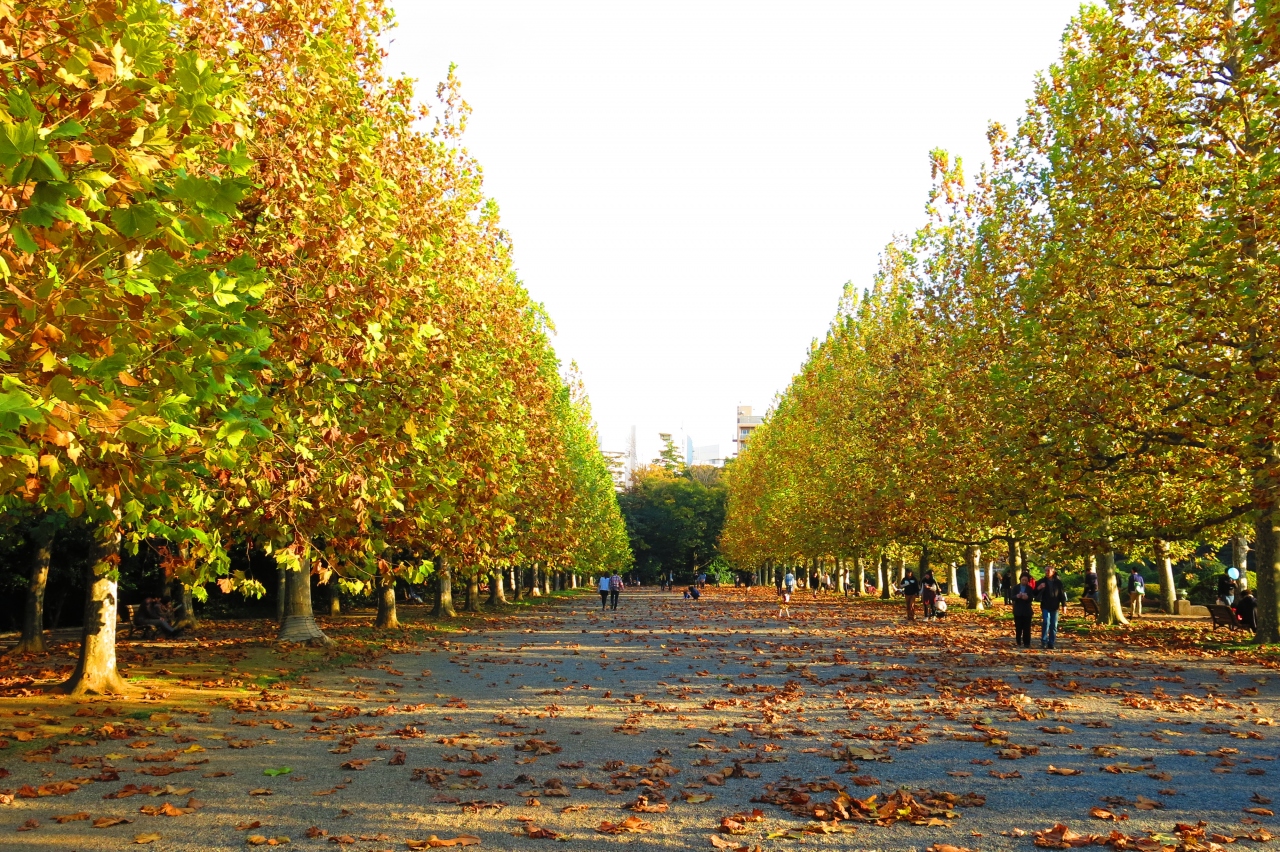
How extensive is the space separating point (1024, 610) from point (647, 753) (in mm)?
A: 14875

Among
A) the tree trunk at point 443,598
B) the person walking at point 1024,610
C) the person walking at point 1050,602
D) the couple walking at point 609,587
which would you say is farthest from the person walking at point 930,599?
the tree trunk at point 443,598

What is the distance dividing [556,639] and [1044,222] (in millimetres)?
17046

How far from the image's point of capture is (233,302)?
669 centimetres

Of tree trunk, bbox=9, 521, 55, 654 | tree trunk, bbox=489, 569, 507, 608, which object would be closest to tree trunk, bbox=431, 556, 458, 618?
tree trunk, bbox=489, 569, 507, 608

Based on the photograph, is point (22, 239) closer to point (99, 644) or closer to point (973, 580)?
point (99, 644)

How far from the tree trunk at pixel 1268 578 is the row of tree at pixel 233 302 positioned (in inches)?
615

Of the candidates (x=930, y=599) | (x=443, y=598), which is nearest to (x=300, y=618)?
(x=443, y=598)

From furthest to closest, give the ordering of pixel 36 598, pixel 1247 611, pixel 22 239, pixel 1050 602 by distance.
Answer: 1. pixel 1247 611
2. pixel 1050 602
3. pixel 36 598
4. pixel 22 239

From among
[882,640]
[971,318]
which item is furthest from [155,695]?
[971,318]

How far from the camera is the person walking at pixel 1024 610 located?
21.8 m

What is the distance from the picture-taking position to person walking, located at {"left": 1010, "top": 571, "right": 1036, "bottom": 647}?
21.8 m

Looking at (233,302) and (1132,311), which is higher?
(1132,311)

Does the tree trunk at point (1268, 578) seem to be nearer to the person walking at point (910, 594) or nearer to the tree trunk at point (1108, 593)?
the tree trunk at point (1108, 593)

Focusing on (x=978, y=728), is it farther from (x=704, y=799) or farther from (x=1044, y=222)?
(x=1044, y=222)
